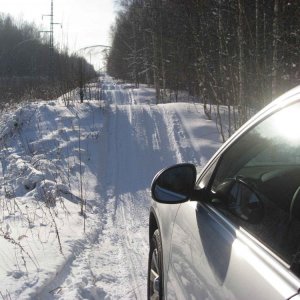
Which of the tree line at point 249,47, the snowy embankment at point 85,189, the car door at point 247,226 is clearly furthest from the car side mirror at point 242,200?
the tree line at point 249,47

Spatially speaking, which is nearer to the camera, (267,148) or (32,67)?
(267,148)

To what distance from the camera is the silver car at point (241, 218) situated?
150 cm

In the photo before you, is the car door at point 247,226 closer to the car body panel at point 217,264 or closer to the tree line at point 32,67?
the car body panel at point 217,264

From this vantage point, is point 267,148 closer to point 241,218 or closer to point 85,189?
point 241,218

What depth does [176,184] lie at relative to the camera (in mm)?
2357

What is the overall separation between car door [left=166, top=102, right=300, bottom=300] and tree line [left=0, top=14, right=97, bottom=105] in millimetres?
13408

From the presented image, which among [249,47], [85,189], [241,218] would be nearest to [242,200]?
[241,218]

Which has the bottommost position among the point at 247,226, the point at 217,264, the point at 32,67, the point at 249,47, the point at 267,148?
the point at 217,264

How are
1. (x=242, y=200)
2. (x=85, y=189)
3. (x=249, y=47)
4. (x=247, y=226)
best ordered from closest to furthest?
1. (x=247, y=226)
2. (x=242, y=200)
3. (x=85, y=189)
4. (x=249, y=47)

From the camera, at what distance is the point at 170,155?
10266mm

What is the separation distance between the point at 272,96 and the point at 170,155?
8.15 ft

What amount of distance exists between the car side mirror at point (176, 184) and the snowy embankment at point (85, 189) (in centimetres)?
177

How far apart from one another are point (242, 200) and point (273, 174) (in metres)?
0.36

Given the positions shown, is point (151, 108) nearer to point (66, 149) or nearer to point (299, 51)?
point (66, 149)
